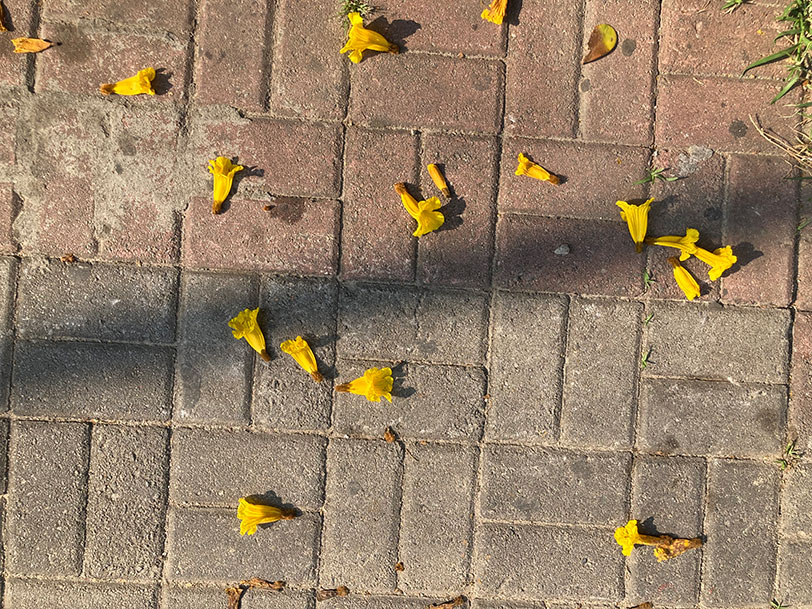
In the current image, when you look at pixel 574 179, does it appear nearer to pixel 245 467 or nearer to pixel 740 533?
pixel 740 533

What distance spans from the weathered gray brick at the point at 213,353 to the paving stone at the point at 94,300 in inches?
4.2

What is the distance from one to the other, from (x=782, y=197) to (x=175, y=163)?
2840 mm

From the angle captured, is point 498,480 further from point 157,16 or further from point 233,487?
point 157,16

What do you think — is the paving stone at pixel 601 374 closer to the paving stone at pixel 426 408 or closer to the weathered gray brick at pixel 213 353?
the paving stone at pixel 426 408

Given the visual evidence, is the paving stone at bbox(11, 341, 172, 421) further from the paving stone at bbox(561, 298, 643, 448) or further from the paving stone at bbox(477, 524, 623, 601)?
the paving stone at bbox(561, 298, 643, 448)

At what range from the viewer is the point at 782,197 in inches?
114

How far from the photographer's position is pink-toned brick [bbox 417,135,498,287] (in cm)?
284

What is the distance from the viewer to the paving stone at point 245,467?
2842mm

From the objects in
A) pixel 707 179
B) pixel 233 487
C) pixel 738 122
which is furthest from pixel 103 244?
pixel 738 122

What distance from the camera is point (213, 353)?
2.82 meters

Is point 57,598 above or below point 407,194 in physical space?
below

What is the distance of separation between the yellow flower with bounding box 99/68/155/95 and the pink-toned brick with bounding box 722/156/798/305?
2707 mm

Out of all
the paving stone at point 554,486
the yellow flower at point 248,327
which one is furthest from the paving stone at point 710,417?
the yellow flower at point 248,327

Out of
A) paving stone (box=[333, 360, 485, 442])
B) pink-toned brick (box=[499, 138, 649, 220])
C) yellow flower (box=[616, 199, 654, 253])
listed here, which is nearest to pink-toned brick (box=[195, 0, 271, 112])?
pink-toned brick (box=[499, 138, 649, 220])
